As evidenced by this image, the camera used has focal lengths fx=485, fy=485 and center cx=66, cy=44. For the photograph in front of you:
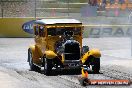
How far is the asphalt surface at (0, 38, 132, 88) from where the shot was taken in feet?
50.0

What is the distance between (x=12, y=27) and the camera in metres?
36.1

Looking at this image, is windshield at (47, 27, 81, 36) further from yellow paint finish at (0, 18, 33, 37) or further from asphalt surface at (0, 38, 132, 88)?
yellow paint finish at (0, 18, 33, 37)

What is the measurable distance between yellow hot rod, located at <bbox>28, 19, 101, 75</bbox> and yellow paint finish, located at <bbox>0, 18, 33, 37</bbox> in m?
16.8

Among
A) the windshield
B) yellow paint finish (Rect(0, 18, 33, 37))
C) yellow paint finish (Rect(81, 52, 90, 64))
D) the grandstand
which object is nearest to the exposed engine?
yellow paint finish (Rect(81, 52, 90, 64))

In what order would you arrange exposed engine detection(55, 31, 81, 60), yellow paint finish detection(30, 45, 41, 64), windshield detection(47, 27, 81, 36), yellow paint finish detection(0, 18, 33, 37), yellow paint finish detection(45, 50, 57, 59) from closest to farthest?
yellow paint finish detection(45, 50, 57, 59) → exposed engine detection(55, 31, 81, 60) → windshield detection(47, 27, 81, 36) → yellow paint finish detection(30, 45, 41, 64) → yellow paint finish detection(0, 18, 33, 37)

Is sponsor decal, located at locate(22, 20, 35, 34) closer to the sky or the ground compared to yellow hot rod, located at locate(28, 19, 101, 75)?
closer to the ground

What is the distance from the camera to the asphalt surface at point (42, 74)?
15228 millimetres

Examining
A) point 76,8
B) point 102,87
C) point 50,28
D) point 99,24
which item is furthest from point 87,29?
point 102,87

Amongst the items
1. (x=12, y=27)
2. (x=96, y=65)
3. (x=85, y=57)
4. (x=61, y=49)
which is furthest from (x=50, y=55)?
(x=12, y=27)

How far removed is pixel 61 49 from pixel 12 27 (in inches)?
734

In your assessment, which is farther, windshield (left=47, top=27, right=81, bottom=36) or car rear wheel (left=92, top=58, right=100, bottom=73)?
windshield (left=47, top=27, right=81, bottom=36)

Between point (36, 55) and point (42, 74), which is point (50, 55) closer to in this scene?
point (42, 74)

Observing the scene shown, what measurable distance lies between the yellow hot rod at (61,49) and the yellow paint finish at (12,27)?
16.8 metres

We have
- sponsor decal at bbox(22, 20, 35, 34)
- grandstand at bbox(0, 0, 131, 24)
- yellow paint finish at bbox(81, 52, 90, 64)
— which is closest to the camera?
yellow paint finish at bbox(81, 52, 90, 64)
